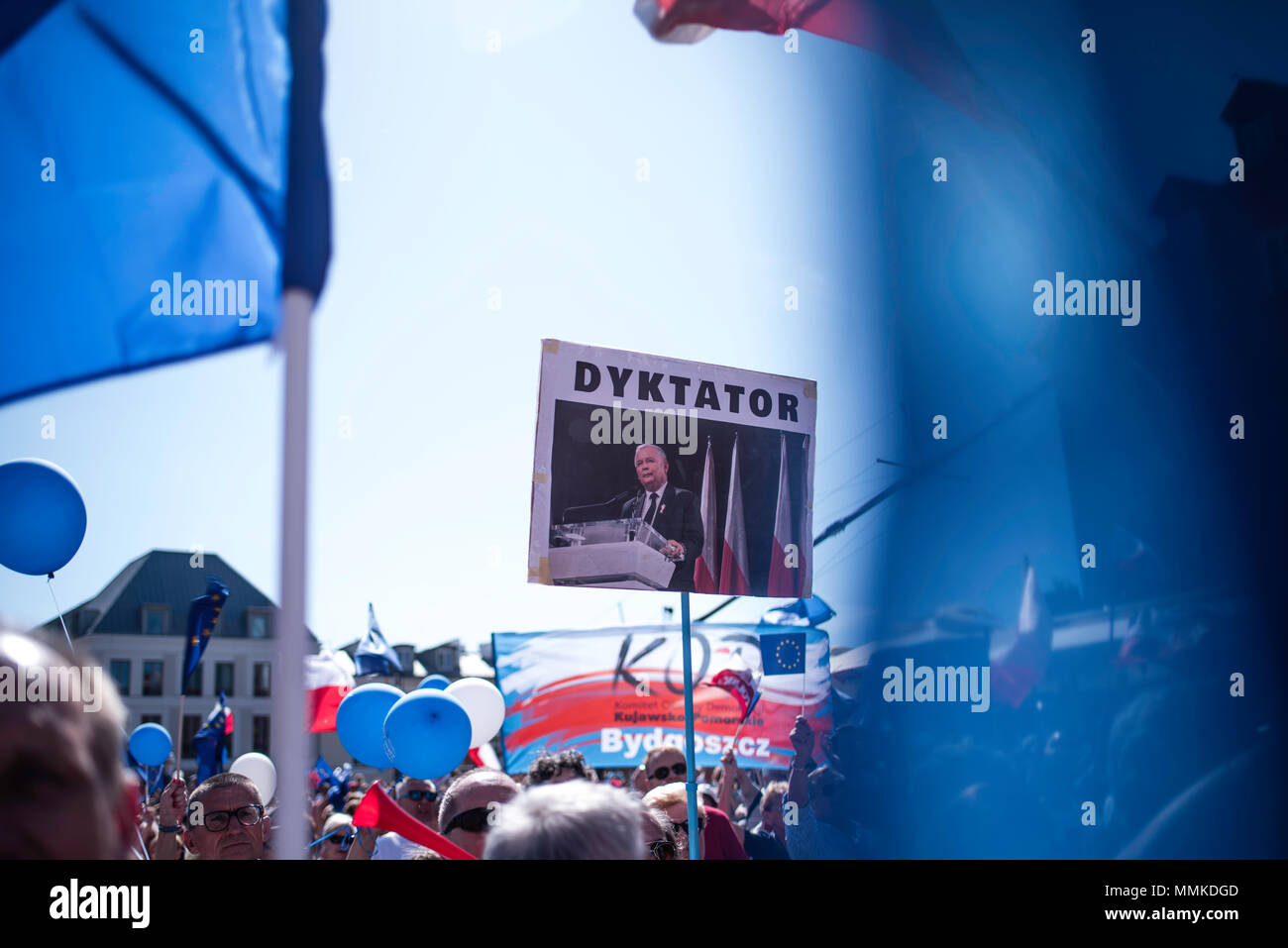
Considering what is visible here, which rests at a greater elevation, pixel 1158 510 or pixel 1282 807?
pixel 1158 510

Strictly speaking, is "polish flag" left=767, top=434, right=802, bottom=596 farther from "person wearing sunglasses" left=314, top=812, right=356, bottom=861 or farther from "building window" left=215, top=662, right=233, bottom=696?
"building window" left=215, top=662, right=233, bottom=696

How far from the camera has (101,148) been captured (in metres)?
2.68

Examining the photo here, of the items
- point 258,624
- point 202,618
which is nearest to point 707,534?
point 202,618

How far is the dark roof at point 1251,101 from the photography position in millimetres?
6195

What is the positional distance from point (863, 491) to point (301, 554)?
5.74 m

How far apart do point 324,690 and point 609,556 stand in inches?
258

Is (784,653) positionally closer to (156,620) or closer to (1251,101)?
(1251,101)

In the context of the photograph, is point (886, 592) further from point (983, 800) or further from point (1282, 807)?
point (1282, 807)

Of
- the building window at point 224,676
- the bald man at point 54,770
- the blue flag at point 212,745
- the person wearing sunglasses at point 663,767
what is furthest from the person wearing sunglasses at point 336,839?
the building window at point 224,676

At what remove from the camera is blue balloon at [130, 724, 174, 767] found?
11273mm

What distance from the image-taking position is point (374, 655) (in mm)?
14203

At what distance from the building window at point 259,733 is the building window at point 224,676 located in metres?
2.08

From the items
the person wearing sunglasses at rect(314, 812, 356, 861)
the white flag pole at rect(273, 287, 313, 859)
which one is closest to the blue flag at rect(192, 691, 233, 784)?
the person wearing sunglasses at rect(314, 812, 356, 861)
